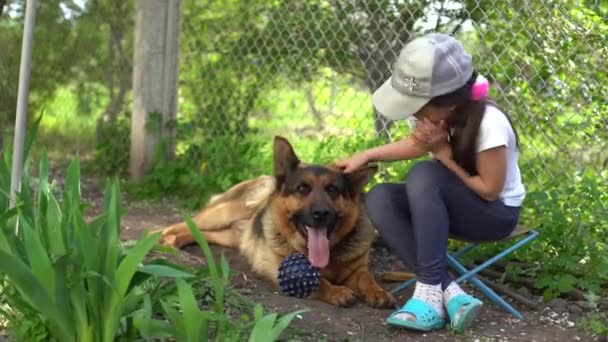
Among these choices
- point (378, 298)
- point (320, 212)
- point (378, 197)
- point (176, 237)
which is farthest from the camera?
point (176, 237)

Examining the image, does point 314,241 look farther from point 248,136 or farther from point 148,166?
point 148,166

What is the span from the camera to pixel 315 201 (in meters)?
4.12

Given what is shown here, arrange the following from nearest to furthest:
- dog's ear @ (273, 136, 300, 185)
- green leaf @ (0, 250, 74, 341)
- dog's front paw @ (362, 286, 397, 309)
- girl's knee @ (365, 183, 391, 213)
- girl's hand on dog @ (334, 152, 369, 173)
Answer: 1. green leaf @ (0, 250, 74, 341)
2. girl's knee @ (365, 183, 391, 213)
3. dog's front paw @ (362, 286, 397, 309)
4. girl's hand on dog @ (334, 152, 369, 173)
5. dog's ear @ (273, 136, 300, 185)

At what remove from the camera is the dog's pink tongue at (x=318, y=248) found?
4.14 meters

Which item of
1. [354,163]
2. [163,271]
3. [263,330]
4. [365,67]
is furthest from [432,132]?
[365,67]

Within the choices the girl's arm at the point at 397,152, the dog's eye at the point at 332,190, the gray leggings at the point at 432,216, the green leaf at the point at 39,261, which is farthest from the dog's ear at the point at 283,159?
the green leaf at the point at 39,261

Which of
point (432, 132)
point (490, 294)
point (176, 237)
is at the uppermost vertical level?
point (432, 132)

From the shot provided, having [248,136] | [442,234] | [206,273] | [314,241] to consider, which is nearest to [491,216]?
[442,234]

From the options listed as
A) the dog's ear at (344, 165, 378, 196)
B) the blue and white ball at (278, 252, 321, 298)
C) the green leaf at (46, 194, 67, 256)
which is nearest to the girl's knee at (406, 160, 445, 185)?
the dog's ear at (344, 165, 378, 196)

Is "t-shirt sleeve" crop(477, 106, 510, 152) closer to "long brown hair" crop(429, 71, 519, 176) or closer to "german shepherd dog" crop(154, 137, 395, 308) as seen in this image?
"long brown hair" crop(429, 71, 519, 176)

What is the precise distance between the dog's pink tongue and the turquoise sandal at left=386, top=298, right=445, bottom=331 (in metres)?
0.82

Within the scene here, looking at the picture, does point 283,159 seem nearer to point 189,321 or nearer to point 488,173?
point 488,173

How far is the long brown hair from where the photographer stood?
3.36m

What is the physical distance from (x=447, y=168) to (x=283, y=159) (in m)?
1.10
